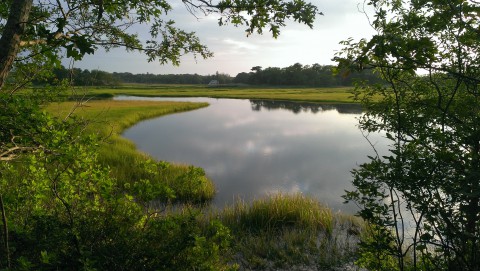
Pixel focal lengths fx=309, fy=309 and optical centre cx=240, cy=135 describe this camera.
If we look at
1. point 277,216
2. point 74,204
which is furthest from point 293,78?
point 74,204

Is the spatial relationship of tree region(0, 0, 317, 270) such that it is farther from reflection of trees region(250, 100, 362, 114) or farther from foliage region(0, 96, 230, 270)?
reflection of trees region(250, 100, 362, 114)

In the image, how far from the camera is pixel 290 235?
7.19 meters

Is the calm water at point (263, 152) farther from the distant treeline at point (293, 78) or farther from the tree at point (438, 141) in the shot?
the distant treeline at point (293, 78)

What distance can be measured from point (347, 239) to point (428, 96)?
454 centimetres

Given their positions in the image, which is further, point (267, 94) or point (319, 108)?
point (267, 94)

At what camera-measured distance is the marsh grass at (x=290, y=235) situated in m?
6.32

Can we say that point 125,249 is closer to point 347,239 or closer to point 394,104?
point 394,104

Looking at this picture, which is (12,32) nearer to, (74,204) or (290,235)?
(74,204)

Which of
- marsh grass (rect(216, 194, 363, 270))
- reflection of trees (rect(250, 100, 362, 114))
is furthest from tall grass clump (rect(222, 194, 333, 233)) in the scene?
reflection of trees (rect(250, 100, 362, 114))

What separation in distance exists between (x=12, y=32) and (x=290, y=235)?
633cm

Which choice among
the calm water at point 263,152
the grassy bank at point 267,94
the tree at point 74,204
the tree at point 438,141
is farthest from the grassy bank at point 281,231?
the grassy bank at point 267,94

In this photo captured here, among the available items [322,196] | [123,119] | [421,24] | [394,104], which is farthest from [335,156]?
[123,119]

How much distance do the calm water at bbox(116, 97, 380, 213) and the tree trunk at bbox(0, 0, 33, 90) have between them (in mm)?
5346

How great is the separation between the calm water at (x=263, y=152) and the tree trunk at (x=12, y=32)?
17.5ft
